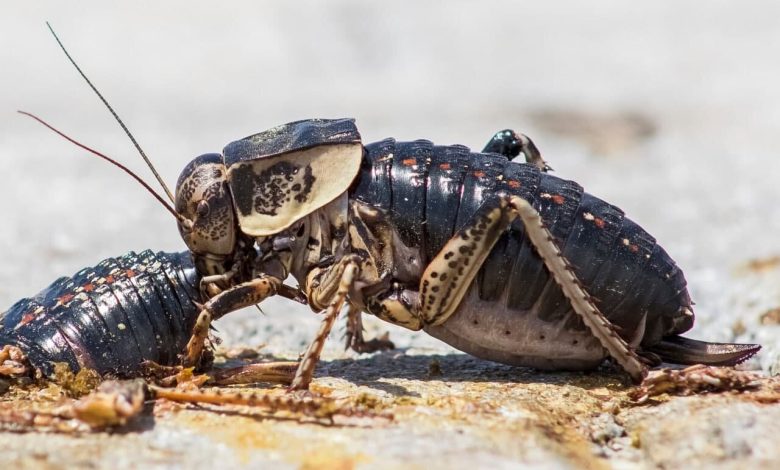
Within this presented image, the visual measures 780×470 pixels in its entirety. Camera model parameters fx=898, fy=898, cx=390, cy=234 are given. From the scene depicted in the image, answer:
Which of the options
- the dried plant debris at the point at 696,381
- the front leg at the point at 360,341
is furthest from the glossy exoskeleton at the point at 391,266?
the front leg at the point at 360,341

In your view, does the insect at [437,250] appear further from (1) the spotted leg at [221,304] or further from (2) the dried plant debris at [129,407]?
(2) the dried plant debris at [129,407]

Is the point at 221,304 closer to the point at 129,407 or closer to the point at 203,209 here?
the point at 203,209

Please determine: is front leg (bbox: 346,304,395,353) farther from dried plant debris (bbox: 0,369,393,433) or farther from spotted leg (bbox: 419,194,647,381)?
dried plant debris (bbox: 0,369,393,433)

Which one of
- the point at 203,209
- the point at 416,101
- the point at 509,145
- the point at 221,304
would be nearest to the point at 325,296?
the point at 221,304

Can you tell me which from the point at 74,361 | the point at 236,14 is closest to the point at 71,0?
the point at 236,14

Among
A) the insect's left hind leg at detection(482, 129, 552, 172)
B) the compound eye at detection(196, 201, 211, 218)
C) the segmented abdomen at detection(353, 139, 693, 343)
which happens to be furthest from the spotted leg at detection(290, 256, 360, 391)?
the insect's left hind leg at detection(482, 129, 552, 172)

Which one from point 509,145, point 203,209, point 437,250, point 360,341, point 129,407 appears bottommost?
point 129,407
